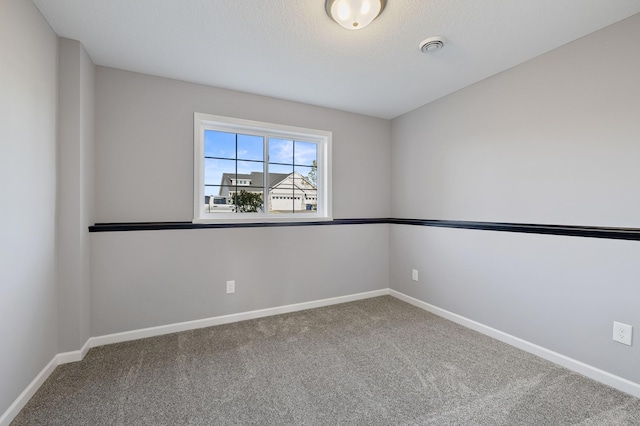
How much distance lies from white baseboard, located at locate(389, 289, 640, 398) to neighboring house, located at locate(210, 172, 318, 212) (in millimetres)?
1823

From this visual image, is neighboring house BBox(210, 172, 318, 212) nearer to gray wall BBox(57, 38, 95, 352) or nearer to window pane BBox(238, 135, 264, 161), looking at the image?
window pane BBox(238, 135, 264, 161)

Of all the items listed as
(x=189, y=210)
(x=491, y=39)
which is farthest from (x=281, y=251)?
(x=491, y=39)

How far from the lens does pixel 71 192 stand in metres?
1.96

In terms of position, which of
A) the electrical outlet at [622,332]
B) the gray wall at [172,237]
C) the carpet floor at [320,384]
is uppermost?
the gray wall at [172,237]

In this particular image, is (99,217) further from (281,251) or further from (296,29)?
(296,29)

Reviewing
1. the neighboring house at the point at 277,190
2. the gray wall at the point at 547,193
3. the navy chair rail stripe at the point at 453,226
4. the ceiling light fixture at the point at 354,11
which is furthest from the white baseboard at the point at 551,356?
the ceiling light fixture at the point at 354,11

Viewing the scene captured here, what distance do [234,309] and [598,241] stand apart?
291 centimetres

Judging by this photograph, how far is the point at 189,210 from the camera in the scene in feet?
8.39

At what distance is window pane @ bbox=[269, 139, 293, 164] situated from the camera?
9.95 ft

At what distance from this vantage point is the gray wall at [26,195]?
55.1 inches

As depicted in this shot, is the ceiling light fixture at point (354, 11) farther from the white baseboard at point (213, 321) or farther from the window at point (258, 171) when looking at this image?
the white baseboard at point (213, 321)

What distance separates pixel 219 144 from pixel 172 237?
1006 mm

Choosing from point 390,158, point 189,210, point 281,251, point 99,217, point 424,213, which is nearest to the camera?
point 99,217

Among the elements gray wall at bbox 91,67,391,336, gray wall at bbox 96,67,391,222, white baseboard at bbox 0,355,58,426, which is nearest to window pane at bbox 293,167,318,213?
gray wall at bbox 91,67,391,336
